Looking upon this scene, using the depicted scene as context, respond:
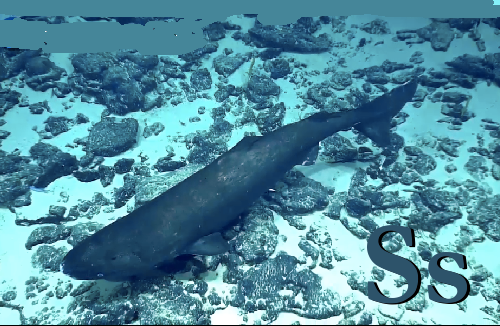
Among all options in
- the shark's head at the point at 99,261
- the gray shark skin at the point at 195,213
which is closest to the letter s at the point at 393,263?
the gray shark skin at the point at 195,213

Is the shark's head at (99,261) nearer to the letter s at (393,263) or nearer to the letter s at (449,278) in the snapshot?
the letter s at (393,263)

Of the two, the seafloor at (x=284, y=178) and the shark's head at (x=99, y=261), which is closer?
the shark's head at (x=99, y=261)

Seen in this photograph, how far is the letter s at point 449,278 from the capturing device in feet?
16.8

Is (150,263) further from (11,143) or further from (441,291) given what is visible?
(11,143)

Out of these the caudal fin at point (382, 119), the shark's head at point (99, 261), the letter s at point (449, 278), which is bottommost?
the letter s at point (449, 278)

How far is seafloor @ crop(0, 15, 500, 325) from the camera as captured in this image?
4.98 meters

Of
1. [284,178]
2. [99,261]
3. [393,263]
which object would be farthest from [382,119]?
[99,261]

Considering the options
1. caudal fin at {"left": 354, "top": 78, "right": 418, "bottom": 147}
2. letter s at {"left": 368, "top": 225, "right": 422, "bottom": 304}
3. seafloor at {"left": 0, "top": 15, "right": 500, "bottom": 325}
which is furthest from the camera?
caudal fin at {"left": 354, "top": 78, "right": 418, "bottom": 147}

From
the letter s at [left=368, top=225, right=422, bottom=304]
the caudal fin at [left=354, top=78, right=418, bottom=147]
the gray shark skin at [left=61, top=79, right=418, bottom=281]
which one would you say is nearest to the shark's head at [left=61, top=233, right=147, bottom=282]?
the gray shark skin at [left=61, top=79, right=418, bottom=281]

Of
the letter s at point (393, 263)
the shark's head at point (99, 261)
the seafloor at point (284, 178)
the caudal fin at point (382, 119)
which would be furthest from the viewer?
the caudal fin at point (382, 119)

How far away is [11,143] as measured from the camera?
24.8ft

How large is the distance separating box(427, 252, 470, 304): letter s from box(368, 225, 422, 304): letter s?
0.26 meters

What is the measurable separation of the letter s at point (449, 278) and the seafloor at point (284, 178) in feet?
0.34

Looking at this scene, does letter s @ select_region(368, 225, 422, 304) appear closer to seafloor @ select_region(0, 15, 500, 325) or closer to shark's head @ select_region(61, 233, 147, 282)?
seafloor @ select_region(0, 15, 500, 325)
